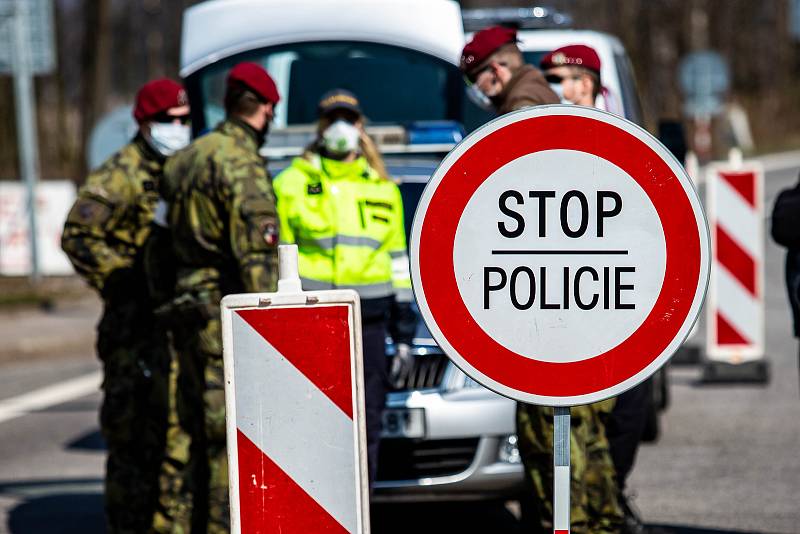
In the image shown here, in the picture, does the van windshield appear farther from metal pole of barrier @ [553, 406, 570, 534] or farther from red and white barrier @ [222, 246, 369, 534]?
metal pole of barrier @ [553, 406, 570, 534]

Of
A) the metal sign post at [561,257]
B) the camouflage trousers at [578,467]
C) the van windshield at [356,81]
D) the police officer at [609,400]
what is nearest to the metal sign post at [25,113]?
the van windshield at [356,81]

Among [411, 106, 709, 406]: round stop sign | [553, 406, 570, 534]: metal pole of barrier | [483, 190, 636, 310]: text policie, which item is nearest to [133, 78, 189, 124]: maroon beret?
[411, 106, 709, 406]: round stop sign

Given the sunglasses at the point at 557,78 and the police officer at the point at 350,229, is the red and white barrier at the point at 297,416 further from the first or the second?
the sunglasses at the point at 557,78

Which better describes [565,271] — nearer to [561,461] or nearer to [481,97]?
[561,461]

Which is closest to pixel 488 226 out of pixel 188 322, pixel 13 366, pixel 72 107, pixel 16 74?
pixel 188 322

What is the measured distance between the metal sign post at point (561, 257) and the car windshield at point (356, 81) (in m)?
4.19

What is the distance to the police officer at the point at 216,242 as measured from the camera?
5.47 metres

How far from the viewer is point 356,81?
799cm

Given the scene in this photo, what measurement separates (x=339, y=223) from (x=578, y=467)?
1433 mm

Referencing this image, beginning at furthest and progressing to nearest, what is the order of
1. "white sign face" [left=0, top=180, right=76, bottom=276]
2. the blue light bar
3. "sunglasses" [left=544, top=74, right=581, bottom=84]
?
"white sign face" [left=0, top=180, right=76, bottom=276] < the blue light bar < "sunglasses" [left=544, top=74, right=581, bottom=84]

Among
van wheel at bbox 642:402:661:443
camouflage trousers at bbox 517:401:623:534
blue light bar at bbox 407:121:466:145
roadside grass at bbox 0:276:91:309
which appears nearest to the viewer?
camouflage trousers at bbox 517:401:623:534

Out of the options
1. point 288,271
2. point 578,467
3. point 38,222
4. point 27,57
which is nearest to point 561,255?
point 288,271

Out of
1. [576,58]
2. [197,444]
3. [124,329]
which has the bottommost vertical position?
[197,444]

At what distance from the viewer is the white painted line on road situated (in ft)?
35.1
